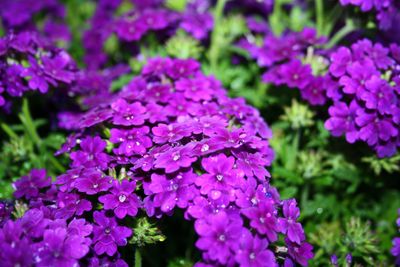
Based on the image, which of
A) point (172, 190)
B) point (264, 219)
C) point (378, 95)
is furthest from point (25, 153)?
point (378, 95)

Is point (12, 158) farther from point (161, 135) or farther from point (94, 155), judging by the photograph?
point (161, 135)

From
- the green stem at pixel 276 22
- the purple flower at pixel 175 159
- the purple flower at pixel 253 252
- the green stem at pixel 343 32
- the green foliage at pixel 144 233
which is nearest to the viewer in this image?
Answer: the purple flower at pixel 253 252

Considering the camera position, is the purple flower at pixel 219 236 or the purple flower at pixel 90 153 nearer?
the purple flower at pixel 219 236

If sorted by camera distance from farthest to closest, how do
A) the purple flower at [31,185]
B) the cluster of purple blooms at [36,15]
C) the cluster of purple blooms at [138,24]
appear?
the cluster of purple blooms at [36,15] → the cluster of purple blooms at [138,24] → the purple flower at [31,185]

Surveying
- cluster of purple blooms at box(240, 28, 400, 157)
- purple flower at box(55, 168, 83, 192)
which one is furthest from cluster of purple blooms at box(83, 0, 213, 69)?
purple flower at box(55, 168, 83, 192)

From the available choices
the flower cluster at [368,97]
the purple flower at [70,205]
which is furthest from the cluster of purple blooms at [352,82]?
the purple flower at [70,205]

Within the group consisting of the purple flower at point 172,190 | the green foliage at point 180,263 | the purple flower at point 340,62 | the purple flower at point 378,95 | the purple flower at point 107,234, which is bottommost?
the green foliage at point 180,263

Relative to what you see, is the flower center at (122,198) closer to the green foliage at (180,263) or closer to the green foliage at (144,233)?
the green foliage at (144,233)

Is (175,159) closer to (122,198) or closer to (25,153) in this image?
(122,198)

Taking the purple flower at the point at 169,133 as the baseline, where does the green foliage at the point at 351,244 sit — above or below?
below
